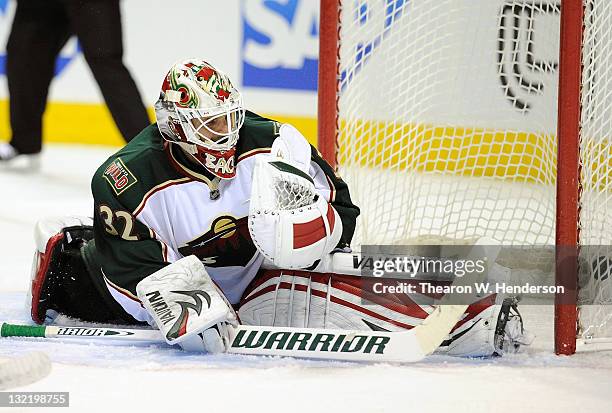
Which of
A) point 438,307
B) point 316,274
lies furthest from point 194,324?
point 438,307

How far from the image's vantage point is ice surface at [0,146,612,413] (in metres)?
2.22

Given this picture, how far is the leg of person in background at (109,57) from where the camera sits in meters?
5.01

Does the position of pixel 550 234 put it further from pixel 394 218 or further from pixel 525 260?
pixel 394 218

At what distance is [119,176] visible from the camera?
265 cm

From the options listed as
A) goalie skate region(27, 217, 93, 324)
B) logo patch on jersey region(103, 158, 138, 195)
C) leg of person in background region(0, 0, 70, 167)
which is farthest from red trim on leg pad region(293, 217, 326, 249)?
leg of person in background region(0, 0, 70, 167)

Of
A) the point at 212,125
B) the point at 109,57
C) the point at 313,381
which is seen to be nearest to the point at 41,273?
the point at 212,125

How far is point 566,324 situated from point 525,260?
382 mm

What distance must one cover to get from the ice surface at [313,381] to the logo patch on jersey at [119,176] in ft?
1.22

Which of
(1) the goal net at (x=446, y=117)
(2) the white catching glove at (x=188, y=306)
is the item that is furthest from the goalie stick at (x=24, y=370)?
(1) the goal net at (x=446, y=117)

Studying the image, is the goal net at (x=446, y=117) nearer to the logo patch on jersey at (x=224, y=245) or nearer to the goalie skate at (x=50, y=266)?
the logo patch on jersey at (x=224, y=245)

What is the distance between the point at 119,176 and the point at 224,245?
0.30 metres

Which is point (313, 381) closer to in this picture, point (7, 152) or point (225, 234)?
point (225, 234)

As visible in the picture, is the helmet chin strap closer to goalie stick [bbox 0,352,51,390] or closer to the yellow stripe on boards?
goalie stick [bbox 0,352,51,390]

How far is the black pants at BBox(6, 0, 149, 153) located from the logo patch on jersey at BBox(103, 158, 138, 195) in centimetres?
243
